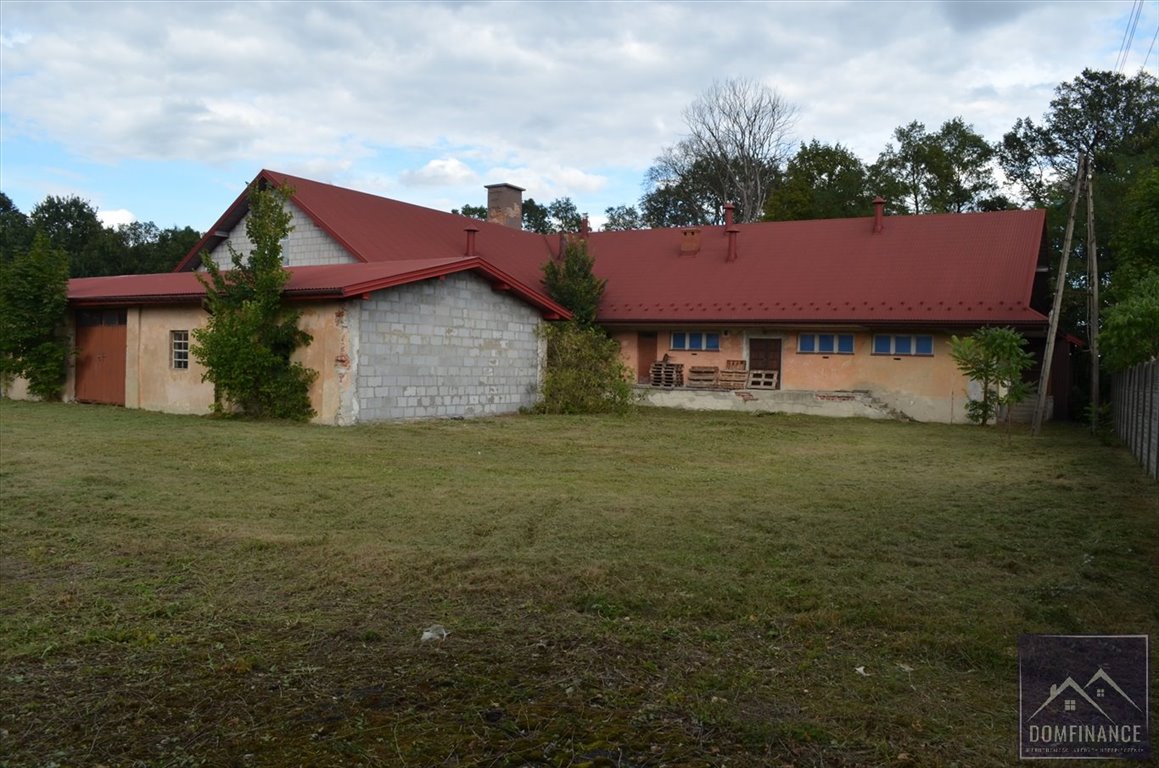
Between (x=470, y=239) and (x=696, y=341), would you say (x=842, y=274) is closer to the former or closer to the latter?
(x=696, y=341)

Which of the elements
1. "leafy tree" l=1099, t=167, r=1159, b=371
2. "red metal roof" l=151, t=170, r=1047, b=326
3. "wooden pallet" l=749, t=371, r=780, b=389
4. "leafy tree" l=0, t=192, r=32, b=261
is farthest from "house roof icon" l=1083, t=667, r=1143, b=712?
"leafy tree" l=0, t=192, r=32, b=261

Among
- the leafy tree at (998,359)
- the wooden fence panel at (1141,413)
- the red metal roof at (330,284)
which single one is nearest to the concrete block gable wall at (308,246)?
the red metal roof at (330,284)

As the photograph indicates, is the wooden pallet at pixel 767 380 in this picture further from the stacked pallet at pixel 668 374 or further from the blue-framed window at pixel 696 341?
the stacked pallet at pixel 668 374

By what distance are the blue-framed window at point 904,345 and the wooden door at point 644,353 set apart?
6.60 meters

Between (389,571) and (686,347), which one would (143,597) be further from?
(686,347)

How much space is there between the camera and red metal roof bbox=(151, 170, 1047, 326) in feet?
78.0

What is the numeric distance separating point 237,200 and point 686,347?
43.2 feet

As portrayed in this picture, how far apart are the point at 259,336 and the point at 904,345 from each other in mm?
15350

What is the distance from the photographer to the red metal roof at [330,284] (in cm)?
1802

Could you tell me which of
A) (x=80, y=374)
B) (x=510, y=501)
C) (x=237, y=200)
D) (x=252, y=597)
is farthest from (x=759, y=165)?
(x=252, y=597)

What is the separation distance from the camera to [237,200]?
2634 centimetres

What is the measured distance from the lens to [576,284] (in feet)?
86.5

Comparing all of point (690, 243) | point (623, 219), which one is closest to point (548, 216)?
point (623, 219)

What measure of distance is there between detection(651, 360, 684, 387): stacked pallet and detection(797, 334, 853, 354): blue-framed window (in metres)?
3.45
